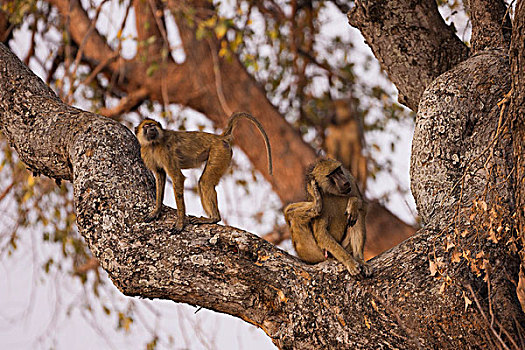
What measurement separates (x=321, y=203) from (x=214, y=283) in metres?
1.06

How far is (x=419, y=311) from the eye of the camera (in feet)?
8.23

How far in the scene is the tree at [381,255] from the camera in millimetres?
2498

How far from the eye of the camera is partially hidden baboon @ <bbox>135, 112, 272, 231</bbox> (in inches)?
148

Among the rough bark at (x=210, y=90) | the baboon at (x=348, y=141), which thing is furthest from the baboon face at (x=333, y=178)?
the rough bark at (x=210, y=90)

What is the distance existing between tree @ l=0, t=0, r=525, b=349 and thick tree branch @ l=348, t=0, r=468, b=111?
0.46m

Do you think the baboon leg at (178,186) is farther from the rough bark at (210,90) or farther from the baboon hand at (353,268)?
the rough bark at (210,90)

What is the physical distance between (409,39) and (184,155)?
143 cm

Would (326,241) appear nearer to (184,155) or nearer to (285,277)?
(285,277)

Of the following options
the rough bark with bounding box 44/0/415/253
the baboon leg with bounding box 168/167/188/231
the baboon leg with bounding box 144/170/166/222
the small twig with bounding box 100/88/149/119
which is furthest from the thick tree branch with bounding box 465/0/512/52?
the small twig with bounding box 100/88/149/119

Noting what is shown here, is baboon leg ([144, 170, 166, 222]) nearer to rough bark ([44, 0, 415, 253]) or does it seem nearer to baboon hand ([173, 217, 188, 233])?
baboon hand ([173, 217, 188, 233])

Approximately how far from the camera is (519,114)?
242 centimetres

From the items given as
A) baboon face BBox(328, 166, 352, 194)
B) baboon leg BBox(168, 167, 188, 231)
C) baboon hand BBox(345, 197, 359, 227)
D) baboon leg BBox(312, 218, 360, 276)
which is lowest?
baboon leg BBox(312, 218, 360, 276)

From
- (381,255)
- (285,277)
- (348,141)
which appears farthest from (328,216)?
(348,141)

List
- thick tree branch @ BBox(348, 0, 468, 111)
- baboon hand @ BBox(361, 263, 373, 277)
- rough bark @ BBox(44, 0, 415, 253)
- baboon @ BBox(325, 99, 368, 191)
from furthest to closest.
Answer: rough bark @ BBox(44, 0, 415, 253) → baboon @ BBox(325, 99, 368, 191) → thick tree branch @ BBox(348, 0, 468, 111) → baboon hand @ BBox(361, 263, 373, 277)
